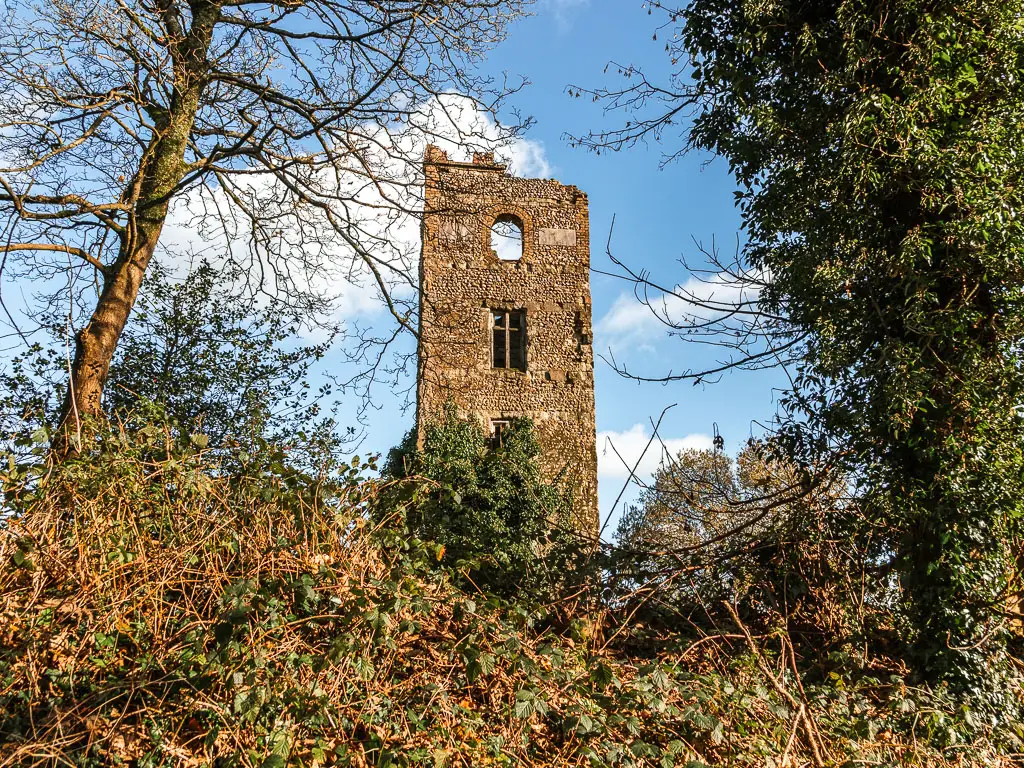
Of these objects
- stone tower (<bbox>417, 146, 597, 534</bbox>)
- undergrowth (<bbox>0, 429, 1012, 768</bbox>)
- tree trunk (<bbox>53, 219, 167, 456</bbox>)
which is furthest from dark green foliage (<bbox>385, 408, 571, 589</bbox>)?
undergrowth (<bbox>0, 429, 1012, 768</bbox>)

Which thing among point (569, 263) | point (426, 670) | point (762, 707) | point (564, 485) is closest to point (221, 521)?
point (426, 670)

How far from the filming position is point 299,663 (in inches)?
143

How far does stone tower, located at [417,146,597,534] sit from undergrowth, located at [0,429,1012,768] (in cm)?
1220

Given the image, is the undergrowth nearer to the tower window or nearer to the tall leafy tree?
the tall leafy tree

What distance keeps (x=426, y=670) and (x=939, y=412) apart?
13.4 ft

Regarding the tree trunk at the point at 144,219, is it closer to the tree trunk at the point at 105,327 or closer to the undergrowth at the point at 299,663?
the tree trunk at the point at 105,327

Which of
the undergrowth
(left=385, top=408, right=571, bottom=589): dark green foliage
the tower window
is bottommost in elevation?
the undergrowth

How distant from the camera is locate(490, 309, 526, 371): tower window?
1823 centimetres

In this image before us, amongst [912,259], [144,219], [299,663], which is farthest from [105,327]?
[912,259]

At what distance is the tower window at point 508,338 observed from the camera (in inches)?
718

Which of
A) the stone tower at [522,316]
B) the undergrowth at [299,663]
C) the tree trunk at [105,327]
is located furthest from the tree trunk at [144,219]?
the stone tower at [522,316]

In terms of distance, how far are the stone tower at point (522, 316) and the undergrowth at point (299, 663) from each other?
40.0ft

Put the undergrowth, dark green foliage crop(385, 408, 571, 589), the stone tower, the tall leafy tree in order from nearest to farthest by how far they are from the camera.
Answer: the undergrowth, the tall leafy tree, dark green foliage crop(385, 408, 571, 589), the stone tower

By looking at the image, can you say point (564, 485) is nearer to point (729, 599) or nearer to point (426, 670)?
point (729, 599)
